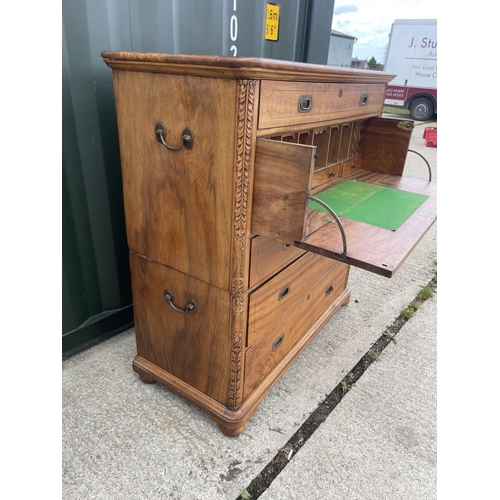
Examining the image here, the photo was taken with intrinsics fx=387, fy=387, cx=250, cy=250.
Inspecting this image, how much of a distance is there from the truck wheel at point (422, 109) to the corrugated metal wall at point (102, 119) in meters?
9.98

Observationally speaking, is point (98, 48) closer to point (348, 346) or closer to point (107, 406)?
point (107, 406)

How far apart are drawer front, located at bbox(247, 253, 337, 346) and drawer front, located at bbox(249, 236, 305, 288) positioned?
0.15 feet

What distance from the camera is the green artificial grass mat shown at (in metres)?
1.43

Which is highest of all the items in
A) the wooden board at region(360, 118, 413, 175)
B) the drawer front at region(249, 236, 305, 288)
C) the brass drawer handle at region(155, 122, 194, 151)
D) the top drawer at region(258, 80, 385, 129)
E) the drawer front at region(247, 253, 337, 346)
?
the top drawer at region(258, 80, 385, 129)

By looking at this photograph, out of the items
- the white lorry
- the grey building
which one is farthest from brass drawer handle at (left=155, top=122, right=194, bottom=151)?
the white lorry

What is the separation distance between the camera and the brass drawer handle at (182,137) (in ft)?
3.76

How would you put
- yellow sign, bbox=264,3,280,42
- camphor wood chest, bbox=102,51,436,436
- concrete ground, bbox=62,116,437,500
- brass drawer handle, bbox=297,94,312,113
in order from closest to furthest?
camphor wood chest, bbox=102,51,436,436 < brass drawer handle, bbox=297,94,312,113 < concrete ground, bbox=62,116,437,500 < yellow sign, bbox=264,3,280,42

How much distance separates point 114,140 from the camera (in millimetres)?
1700

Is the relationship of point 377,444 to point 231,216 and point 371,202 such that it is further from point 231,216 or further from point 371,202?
point 231,216

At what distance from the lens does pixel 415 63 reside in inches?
399

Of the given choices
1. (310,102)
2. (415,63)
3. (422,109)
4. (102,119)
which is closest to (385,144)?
(310,102)

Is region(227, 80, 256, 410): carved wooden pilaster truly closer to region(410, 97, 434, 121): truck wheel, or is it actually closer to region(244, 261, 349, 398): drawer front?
region(244, 261, 349, 398): drawer front

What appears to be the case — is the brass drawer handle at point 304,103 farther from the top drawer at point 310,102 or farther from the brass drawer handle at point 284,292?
the brass drawer handle at point 284,292

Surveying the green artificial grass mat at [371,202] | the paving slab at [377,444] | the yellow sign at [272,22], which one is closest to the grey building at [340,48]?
the yellow sign at [272,22]
